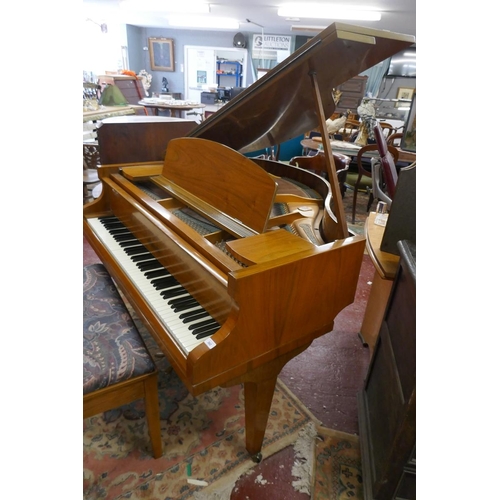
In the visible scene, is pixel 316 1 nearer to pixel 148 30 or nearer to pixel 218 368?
pixel 218 368

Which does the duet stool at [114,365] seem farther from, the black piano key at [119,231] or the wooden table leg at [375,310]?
the wooden table leg at [375,310]

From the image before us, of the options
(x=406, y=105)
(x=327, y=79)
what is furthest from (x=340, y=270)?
(x=406, y=105)

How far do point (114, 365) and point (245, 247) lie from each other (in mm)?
669

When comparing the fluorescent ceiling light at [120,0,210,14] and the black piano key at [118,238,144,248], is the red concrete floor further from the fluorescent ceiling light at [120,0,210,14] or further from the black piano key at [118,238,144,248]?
the fluorescent ceiling light at [120,0,210,14]

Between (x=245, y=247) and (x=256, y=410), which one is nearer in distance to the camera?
(x=245, y=247)

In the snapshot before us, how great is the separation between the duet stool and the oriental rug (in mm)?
105

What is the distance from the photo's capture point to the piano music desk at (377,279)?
1594mm

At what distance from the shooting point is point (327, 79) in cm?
145

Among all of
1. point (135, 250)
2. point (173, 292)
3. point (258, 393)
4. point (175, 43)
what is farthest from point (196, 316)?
point (175, 43)

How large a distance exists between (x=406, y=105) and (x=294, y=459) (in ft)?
23.8

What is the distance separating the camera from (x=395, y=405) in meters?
1.20

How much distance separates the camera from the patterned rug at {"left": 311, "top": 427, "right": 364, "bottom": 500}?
4.76ft

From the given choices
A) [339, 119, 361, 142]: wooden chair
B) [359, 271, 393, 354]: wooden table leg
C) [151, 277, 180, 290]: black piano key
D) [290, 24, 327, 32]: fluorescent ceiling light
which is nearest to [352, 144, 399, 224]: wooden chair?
[339, 119, 361, 142]: wooden chair

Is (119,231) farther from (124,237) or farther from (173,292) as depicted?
(173,292)
